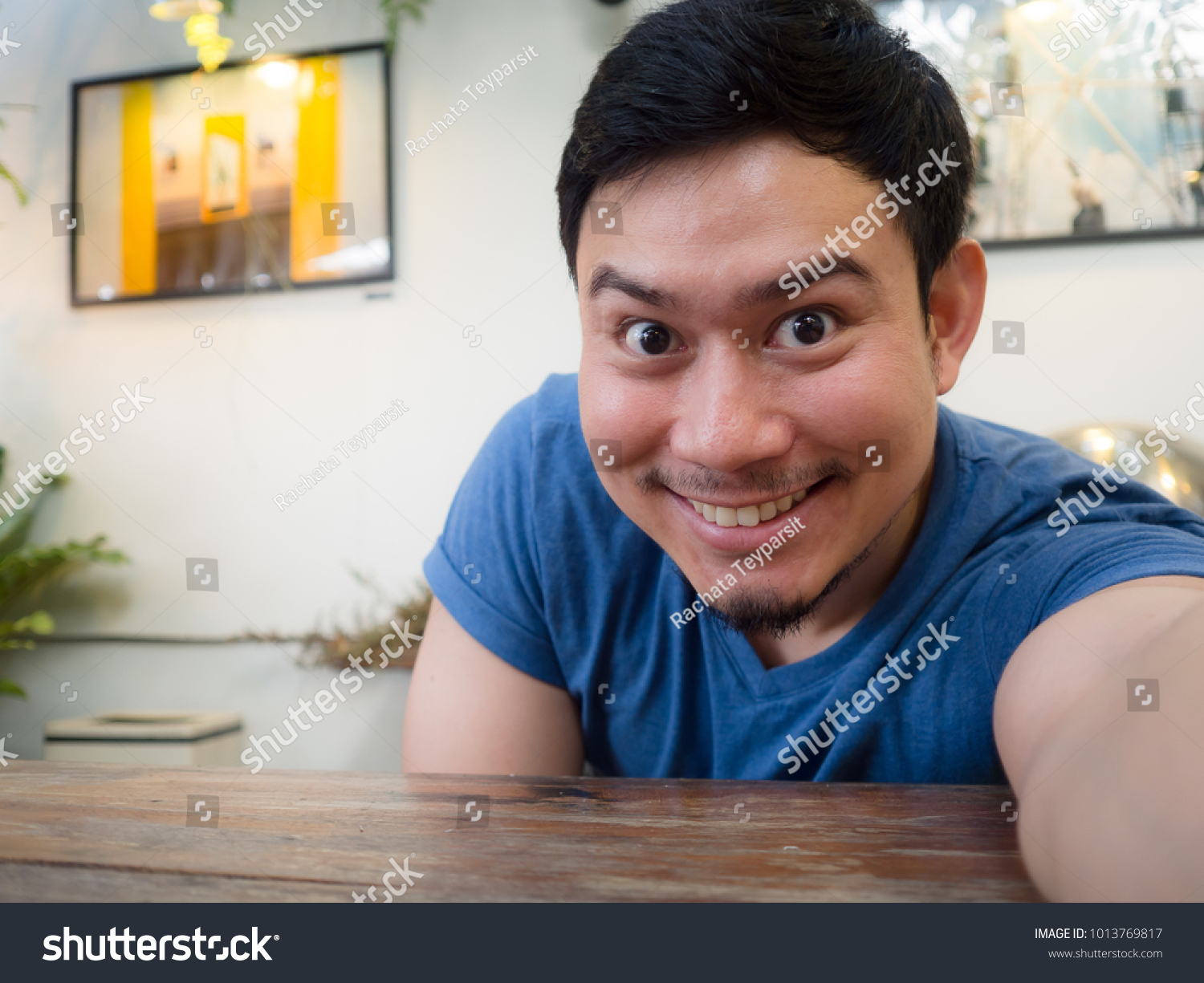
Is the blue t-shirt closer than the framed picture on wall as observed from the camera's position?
Yes

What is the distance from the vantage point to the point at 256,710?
2504mm

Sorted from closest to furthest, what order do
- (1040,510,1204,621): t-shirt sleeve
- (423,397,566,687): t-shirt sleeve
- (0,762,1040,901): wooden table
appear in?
(0,762,1040,901): wooden table
(1040,510,1204,621): t-shirt sleeve
(423,397,566,687): t-shirt sleeve

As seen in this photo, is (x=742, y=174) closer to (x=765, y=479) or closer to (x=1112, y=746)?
(x=765, y=479)

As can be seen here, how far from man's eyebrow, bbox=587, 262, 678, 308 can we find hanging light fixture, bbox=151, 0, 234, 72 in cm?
216

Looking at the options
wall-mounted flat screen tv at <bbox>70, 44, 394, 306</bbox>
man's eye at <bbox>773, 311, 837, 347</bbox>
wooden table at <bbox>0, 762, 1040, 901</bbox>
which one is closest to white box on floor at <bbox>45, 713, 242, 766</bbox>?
wall-mounted flat screen tv at <bbox>70, 44, 394, 306</bbox>

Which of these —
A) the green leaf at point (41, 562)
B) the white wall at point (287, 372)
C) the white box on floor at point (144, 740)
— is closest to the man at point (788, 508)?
the white wall at point (287, 372)

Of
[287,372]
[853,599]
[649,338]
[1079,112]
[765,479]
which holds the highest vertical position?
[1079,112]

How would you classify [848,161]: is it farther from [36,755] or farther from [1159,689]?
[36,755]

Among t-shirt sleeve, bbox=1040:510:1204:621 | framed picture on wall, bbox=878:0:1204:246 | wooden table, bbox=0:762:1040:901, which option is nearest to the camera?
wooden table, bbox=0:762:1040:901

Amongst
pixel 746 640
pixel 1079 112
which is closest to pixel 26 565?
pixel 746 640

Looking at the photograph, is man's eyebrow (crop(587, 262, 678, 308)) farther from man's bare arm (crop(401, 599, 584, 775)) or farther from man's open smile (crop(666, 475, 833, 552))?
man's bare arm (crop(401, 599, 584, 775))

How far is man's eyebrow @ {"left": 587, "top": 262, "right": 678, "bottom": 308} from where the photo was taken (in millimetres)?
611

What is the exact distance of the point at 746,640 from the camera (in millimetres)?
765

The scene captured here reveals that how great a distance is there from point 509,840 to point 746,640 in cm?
37
